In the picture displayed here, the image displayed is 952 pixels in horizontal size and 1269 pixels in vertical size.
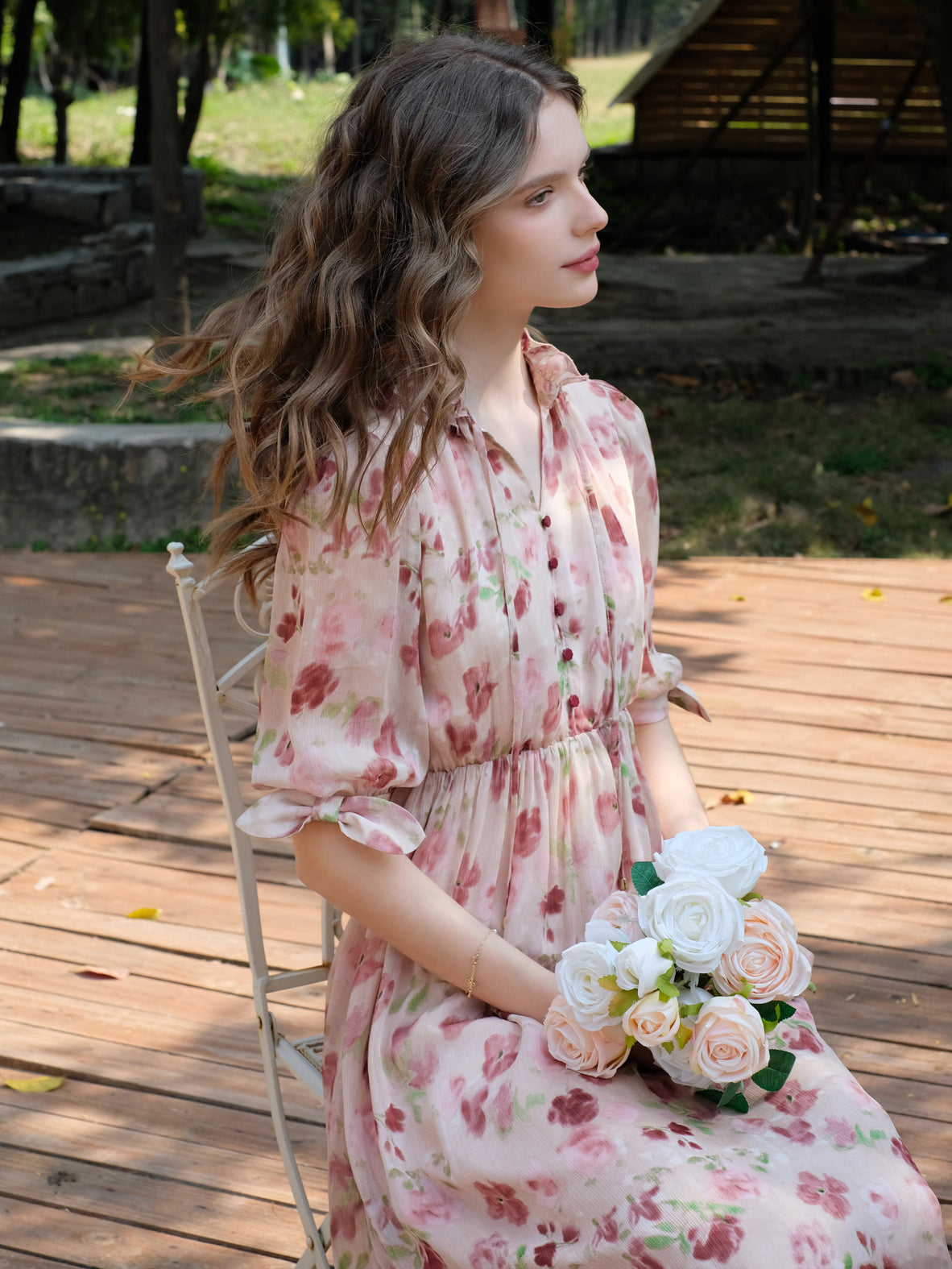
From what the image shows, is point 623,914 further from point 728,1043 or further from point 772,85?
point 772,85

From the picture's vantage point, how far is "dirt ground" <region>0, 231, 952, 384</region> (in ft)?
26.1

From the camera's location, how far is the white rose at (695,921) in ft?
4.31

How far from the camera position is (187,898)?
3014 millimetres

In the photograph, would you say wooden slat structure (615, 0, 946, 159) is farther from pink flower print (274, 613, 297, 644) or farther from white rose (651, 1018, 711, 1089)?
white rose (651, 1018, 711, 1089)

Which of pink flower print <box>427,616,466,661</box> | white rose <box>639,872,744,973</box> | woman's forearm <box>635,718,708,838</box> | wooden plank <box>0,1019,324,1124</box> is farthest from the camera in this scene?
wooden plank <box>0,1019,324,1124</box>

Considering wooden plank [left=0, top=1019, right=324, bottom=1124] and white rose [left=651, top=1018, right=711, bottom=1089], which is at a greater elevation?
white rose [left=651, top=1018, right=711, bottom=1089]

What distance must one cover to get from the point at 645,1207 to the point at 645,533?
896 mm

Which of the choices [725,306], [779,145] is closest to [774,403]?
[725,306]

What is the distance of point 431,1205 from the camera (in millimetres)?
1428

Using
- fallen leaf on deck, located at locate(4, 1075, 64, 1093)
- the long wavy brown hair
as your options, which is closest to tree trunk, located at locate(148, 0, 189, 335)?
fallen leaf on deck, located at locate(4, 1075, 64, 1093)

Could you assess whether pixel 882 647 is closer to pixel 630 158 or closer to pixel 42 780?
pixel 42 780

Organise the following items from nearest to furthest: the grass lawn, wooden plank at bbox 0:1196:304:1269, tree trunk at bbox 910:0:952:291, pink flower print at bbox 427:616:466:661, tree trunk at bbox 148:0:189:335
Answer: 1. pink flower print at bbox 427:616:466:661
2. wooden plank at bbox 0:1196:304:1269
3. the grass lawn
4. tree trunk at bbox 148:0:189:335
5. tree trunk at bbox 910:0:952:291

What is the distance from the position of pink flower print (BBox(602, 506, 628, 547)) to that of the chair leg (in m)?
0.75

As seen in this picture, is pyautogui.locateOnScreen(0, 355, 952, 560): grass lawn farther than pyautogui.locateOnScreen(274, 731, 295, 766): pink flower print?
Yes
